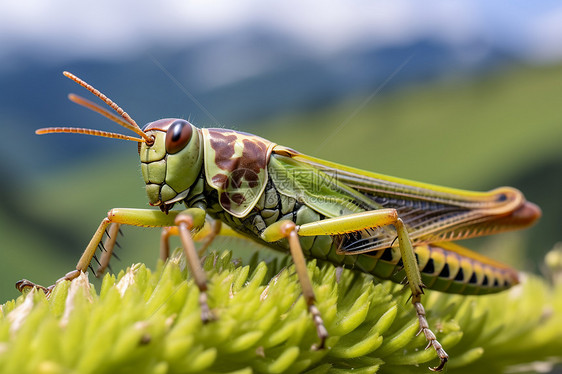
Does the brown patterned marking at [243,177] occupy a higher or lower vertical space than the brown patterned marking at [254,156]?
lower

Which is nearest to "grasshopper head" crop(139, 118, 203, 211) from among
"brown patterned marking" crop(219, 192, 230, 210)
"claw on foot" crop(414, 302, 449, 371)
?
"brown patterned marking" crop(219, 192, 230, 210)

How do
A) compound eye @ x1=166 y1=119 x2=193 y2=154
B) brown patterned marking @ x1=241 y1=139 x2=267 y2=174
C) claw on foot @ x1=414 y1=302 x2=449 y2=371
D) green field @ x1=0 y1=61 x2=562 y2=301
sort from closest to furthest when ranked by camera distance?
Answer: claw on foot @ x1=414 y1=302 x2=449 y2=371, compound eye @ x1=166 y1=119 x2=193 y2=154, brown patterned marking @ x1=241 y1=139 x2=267 y2=174, green field @ x1=0 y1=61 x2=562 y2=301

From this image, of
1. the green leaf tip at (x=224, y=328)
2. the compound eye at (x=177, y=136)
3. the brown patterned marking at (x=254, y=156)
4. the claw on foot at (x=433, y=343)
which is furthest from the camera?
the brown patterned marking at (x=254, y=156)

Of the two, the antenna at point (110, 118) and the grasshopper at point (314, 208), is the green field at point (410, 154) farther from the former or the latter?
the antenna at point (110, 118)

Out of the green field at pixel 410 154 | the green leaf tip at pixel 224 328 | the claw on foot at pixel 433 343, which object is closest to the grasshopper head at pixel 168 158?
the green leaf tip at pixel 224 328

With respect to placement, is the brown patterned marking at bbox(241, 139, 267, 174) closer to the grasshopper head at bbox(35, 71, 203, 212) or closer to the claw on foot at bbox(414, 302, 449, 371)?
the grasshopper head at bbox(35, 71, 203, 212)

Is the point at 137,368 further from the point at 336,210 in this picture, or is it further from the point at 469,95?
the point at 469,95
